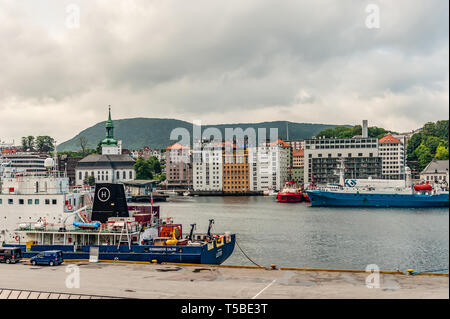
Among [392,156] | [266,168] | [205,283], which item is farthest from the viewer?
[266,168]

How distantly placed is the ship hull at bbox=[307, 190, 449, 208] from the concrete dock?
6121 cm

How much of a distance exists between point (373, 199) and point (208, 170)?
57.7 metres

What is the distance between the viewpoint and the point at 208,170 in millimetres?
129500

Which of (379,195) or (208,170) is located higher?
(208,170)

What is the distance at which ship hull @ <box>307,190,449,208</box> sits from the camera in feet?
249

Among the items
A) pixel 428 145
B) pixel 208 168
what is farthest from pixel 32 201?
pixel 428 145

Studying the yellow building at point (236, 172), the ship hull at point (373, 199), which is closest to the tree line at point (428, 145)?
the ship hull at point (373, 199)

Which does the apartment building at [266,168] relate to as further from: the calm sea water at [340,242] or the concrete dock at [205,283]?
the concrete dock at [205,283]

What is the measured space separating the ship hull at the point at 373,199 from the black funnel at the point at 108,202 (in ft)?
194

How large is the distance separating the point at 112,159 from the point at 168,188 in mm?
18908

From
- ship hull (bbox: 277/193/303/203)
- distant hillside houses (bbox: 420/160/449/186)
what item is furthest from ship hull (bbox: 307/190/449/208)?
distant hillside houses (bbox: 420/160/449/186)

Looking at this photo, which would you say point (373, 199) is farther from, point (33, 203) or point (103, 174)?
point (103, 174)
